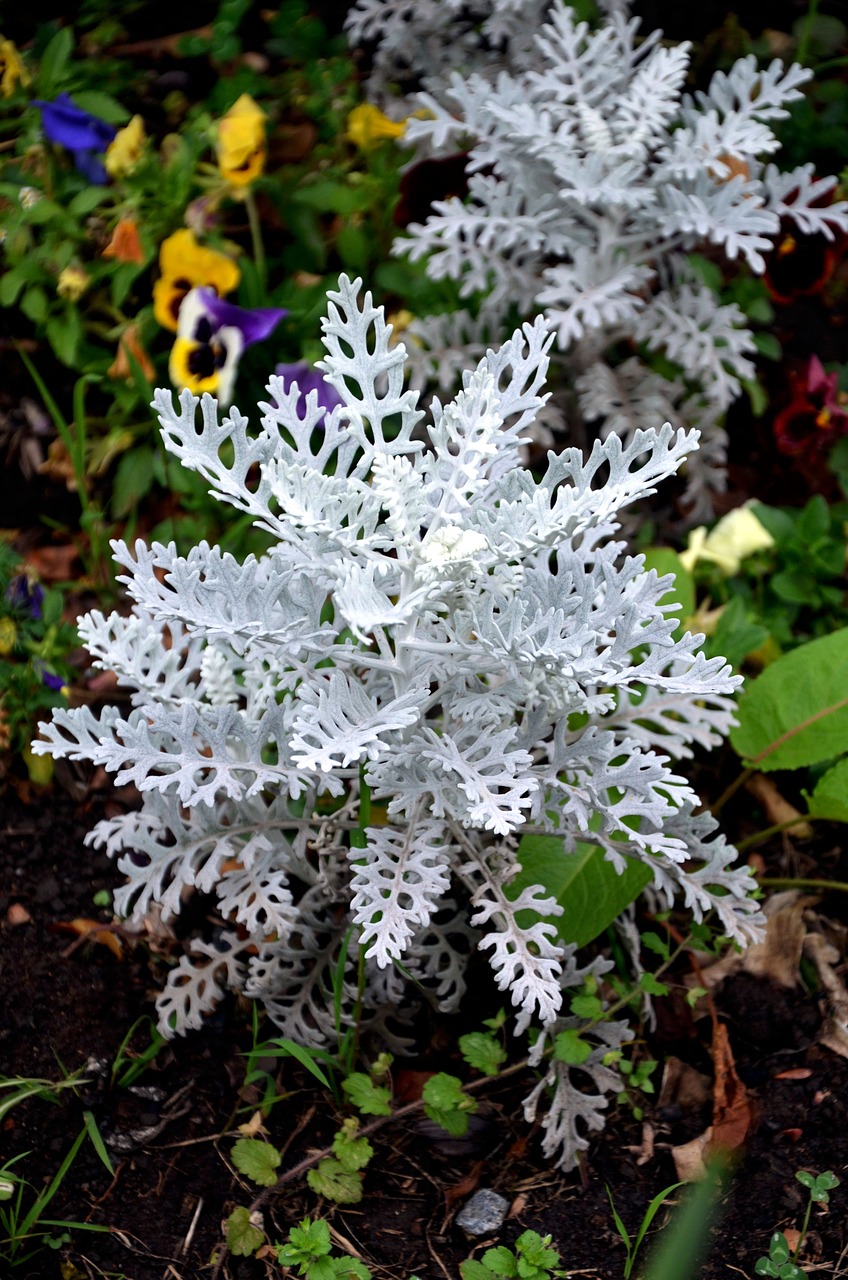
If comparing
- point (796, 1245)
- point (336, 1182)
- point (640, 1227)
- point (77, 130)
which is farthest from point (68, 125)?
point (796, 1245)

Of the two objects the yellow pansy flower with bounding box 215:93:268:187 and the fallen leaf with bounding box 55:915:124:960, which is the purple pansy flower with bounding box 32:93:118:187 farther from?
the fallen leaf with bounding box 55:915:124:960

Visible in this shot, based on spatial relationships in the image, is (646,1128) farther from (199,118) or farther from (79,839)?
(199,118)

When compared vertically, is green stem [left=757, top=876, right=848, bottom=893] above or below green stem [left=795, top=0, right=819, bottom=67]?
below

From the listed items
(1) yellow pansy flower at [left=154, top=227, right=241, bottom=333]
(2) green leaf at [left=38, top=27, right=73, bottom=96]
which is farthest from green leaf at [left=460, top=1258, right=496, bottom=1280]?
(2) green leaf at [left=38, top=27, right=73, bottom=96]

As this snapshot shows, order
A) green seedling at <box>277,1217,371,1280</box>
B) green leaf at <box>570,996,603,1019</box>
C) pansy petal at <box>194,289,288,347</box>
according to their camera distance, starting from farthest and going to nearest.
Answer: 1. pansy petal at <box>194,289,288,347</box>
2. green leaf at <box>570,996,603,1019</box>
3. green seedling at <box>277,1217,371,1280</box>

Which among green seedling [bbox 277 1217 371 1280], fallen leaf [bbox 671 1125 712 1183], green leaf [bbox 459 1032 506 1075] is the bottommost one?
fallen leaf [bbox 671 1125 712 1183]

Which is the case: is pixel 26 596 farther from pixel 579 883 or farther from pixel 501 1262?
pixel 501 1262
